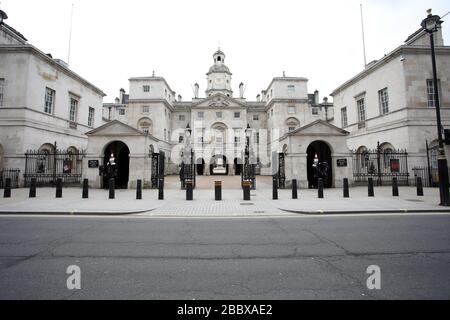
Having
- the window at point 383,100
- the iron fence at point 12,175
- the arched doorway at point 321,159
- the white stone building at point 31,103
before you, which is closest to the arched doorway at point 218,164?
the white stone building at point 31,103

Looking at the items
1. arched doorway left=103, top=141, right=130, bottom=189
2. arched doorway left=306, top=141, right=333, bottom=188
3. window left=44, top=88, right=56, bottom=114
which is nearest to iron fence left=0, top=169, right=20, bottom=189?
window left=44, top=88, right=56, bottom=114

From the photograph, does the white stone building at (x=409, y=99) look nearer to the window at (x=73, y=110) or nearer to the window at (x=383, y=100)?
the window at (x=383, y=100)

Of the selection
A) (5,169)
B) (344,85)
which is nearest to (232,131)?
(344,85)

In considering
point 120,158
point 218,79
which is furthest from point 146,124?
point 120,158

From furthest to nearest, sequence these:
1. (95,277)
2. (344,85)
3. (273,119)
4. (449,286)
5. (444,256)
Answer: (273,119) < (344,85) < (444,256) < (95,277) < (449,286)

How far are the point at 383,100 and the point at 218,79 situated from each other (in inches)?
1475

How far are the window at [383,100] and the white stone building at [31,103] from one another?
32.1 m

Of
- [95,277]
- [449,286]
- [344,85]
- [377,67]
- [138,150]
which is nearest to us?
[449,286]
